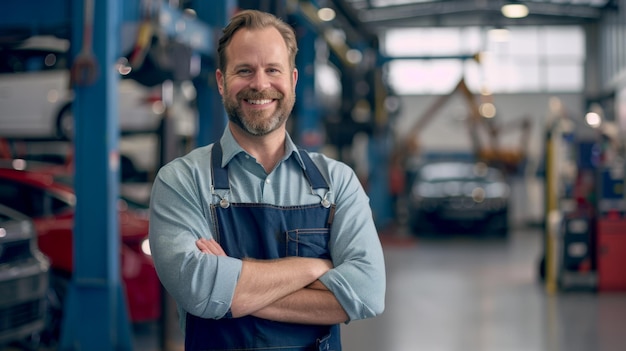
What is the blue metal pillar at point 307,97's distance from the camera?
974 centimetres

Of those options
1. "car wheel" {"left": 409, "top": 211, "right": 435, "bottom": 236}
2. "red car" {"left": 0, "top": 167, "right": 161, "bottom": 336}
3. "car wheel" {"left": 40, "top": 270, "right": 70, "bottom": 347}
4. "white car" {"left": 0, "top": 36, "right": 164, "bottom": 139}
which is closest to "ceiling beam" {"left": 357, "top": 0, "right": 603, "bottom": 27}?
"car wheel" {"left": 409, "top": 211, "right": 435, "bottom": 236}

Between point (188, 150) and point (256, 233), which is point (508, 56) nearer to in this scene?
point (188, 150)

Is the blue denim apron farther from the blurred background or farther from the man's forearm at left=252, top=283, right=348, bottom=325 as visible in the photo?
the blurred background

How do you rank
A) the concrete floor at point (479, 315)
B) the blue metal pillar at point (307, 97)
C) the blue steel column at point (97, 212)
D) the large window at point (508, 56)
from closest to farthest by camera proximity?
the blue steel column at point (97, 212)
the concrete floor at point (479, 315)
the blue metal pillar at point (307, 97)
the large window at point (508, 56)

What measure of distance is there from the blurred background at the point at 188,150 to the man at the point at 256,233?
497 millimetres

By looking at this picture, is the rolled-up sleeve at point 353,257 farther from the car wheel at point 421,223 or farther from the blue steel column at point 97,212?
the car wheel at point 421,223

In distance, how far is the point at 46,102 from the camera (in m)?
9.00

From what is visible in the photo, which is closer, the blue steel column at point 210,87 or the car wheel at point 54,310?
the car wheel at point 54,310

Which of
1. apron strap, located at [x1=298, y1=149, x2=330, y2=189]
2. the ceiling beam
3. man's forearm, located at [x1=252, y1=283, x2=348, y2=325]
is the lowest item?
man's forearm, located at [x1=252, y1=283, x2=348, y2=325]

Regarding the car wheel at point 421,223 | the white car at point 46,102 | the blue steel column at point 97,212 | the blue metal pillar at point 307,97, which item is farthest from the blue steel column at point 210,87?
the car wheel at point 421,223

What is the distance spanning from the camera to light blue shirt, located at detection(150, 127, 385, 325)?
1.79 m

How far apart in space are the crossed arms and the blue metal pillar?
7675mm

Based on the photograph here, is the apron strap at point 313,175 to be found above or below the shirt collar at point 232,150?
below

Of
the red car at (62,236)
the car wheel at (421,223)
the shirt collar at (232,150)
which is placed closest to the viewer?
the shirt collar at (232,150)
